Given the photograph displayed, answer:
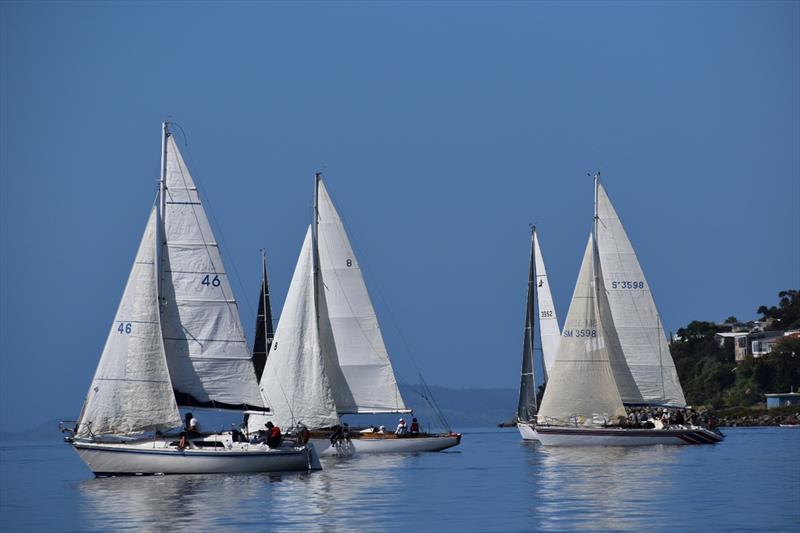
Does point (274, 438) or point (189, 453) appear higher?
point (274, 438)

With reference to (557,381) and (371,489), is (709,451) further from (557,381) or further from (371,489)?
(371,489)

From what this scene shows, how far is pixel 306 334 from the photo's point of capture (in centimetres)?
5881

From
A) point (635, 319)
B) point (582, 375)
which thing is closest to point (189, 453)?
point (582, 375)

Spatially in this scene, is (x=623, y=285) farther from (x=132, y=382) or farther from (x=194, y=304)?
(x=132, y=382)

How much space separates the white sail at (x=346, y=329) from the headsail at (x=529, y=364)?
13594 mm

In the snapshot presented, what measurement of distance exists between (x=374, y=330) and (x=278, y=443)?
16.4 m

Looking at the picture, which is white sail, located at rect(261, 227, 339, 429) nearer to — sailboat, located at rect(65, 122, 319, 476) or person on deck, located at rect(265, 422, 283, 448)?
sailboat, located at rect(65, 122, 319, 476)

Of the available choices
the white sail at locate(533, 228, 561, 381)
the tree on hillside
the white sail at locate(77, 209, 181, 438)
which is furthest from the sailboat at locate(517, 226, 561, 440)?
the tree on hillside

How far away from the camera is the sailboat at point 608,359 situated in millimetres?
66500

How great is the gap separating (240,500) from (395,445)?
82.8 feet

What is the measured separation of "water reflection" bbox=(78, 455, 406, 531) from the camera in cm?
3372

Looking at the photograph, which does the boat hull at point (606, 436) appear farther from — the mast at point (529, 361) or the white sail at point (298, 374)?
the white sail at point (298, 374)

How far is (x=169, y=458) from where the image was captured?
46.1 metres

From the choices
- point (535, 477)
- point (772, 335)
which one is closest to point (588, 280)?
point (535, 477)
